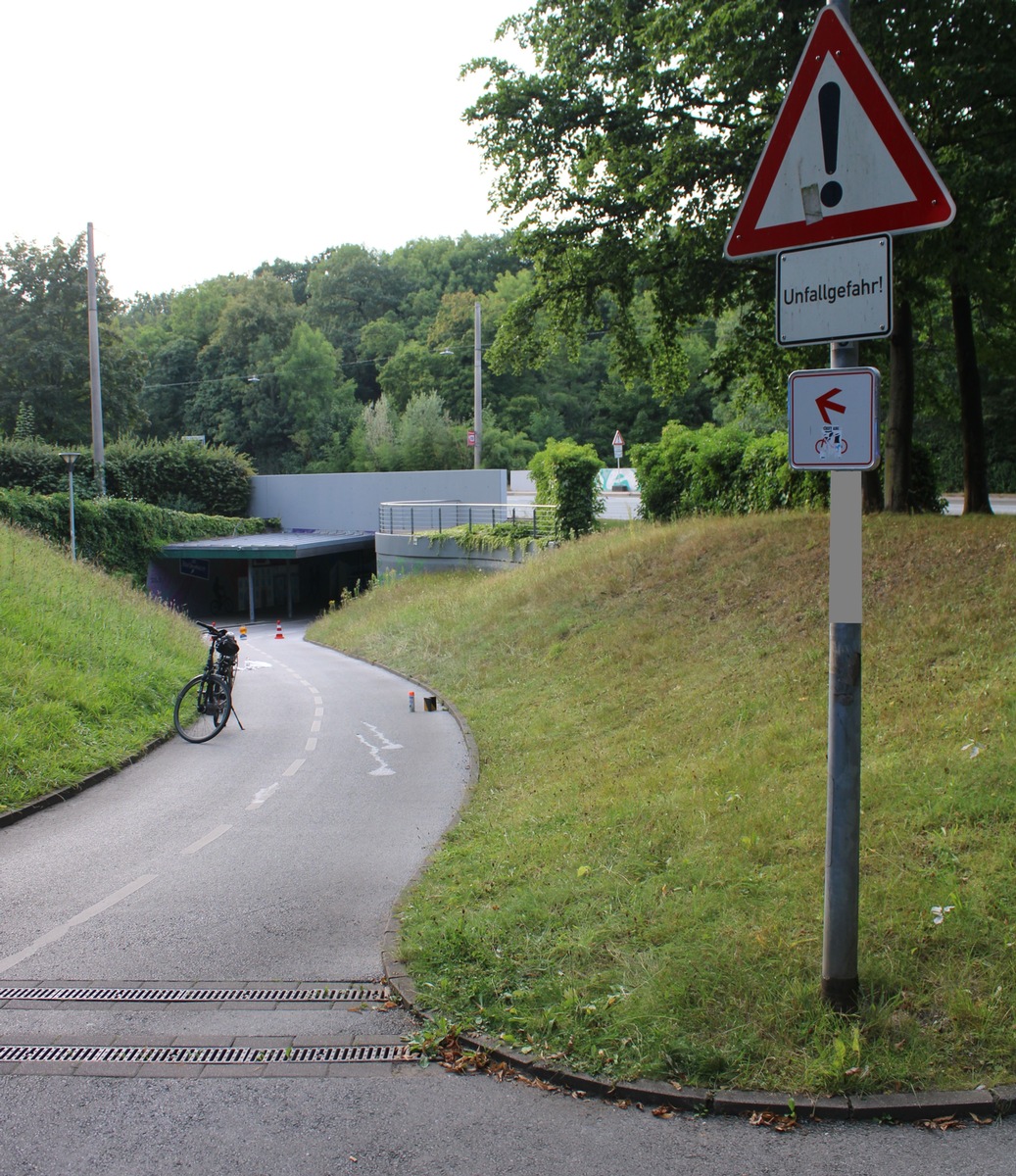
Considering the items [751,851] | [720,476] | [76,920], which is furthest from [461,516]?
[751,851]

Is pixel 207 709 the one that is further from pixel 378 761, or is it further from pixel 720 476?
pixel 720 476

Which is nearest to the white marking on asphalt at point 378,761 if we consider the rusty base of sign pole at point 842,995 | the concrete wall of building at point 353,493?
the rusty base of sign pole at point 842,995

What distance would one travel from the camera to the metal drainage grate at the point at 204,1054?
4.41 meters

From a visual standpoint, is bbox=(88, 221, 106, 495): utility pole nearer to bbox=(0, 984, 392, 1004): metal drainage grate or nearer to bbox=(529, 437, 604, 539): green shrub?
bbox=(529, 437, 604, 539): green shrub

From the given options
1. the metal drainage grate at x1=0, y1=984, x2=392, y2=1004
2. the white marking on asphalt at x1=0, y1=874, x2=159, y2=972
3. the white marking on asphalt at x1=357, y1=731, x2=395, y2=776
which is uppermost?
the metal drainage grate at x1=0, y1=984, x2=392, y2=1004

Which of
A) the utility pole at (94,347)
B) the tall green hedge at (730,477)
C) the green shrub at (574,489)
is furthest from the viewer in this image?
the utility pole at (94,347)

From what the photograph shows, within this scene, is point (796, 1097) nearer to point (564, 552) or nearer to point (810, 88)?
point (810, 88)

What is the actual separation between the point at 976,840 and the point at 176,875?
211 inches

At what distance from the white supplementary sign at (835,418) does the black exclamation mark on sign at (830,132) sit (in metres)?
0.69

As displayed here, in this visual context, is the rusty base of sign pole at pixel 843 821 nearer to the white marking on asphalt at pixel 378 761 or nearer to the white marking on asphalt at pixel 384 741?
the white marking on asphalt at pixel 378 761

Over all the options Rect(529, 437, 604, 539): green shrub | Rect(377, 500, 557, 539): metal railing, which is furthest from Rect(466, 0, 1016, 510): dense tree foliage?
Rect(377, 500, 557, 539): metal railing

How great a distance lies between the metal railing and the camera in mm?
30141

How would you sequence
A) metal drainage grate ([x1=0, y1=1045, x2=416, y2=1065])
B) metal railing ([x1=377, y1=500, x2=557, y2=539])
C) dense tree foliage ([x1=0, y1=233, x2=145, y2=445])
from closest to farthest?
1. metal drainage grate ([x1=0, y1=1045, x2=416, y2=1065])
2. metal railing ([x1=377, y1=500, x2=557, y2=539])
3. dense tree foliage ([x1=0, y1=233, x2=145, y2=445])

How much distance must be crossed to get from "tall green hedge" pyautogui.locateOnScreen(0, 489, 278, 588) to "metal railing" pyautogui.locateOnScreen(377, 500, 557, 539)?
466 inches
